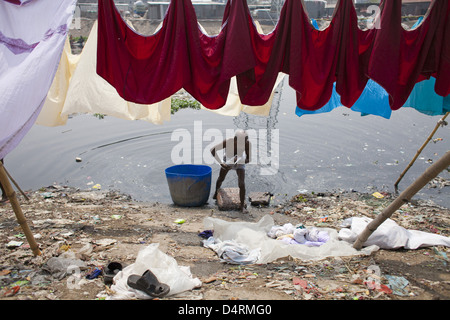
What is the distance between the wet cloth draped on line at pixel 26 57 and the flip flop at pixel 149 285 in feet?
5.16

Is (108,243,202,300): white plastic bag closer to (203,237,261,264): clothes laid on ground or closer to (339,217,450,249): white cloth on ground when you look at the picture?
(203,237,261,264): clothes laid on ground

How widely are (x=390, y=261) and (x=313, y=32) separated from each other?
9.13 feet

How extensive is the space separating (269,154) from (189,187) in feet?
10.0

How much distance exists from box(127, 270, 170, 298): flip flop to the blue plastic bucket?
10.1ft

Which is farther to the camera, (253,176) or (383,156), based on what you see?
(383,156)

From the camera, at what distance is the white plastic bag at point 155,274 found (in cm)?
341

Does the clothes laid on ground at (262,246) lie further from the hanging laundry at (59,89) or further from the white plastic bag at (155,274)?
the hanging laundry at (59,89)

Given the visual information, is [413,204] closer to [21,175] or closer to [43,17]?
[43,17]

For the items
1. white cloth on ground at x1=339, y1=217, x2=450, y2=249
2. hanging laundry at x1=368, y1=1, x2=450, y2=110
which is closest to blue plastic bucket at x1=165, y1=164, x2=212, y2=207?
white cloth on ground at x1=339, y1=217, x2=450, y2=249

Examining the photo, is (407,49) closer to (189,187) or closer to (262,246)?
(262,246)

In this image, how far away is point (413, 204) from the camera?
6.71 meters

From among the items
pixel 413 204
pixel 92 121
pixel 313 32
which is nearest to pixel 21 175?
pixel 92 121

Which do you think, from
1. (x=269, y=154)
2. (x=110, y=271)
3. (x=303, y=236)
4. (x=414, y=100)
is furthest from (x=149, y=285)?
(x=269, y=154)

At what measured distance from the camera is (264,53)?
4.37 meters
